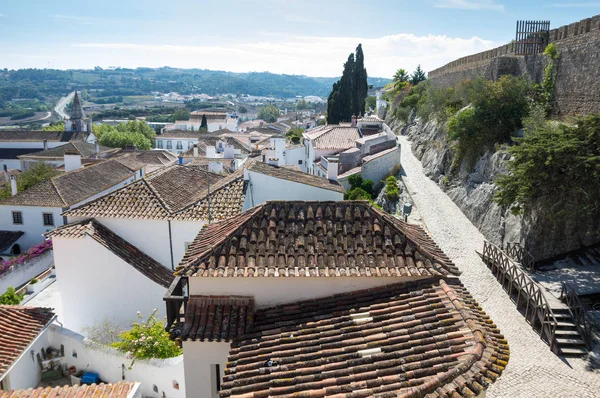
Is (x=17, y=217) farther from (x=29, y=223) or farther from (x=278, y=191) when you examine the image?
(x=278, y=191)

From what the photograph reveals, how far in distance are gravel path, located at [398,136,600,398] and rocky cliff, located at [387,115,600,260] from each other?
0.84m

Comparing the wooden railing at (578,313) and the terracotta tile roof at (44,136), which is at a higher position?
the terracotta tile roof at (44,136)

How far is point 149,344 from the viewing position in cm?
1183

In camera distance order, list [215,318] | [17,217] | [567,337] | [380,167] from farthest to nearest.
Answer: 1. [380,167]
2. [17,217]
3. [567,337]
4. [215,318]

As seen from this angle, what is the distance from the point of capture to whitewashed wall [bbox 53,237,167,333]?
1544 cm

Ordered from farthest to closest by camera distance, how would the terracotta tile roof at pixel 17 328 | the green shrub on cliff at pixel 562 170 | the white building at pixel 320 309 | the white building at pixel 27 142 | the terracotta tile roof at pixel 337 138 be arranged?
the white building at pixel 27 142 → the terracotta tile roof at pixel 337 138 → the green shrub on cliff at pixel 562 170 → the terracotta tile roof at pixel 17 328 → the white building at pixel 320 309

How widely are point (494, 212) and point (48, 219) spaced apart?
26.7 metres

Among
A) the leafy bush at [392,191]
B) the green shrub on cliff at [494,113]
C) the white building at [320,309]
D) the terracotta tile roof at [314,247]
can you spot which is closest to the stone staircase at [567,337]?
the white building at [320,309]

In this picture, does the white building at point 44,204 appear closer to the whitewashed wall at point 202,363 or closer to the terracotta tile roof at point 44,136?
the whitewashed wall at point 202,363

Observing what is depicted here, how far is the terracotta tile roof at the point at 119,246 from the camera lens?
1546cm

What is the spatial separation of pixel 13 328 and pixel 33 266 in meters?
13.4

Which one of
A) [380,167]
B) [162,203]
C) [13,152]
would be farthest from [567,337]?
[13,152]

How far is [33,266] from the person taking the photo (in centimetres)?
2467

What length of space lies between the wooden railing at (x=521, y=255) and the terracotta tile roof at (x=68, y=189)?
25149 mm
